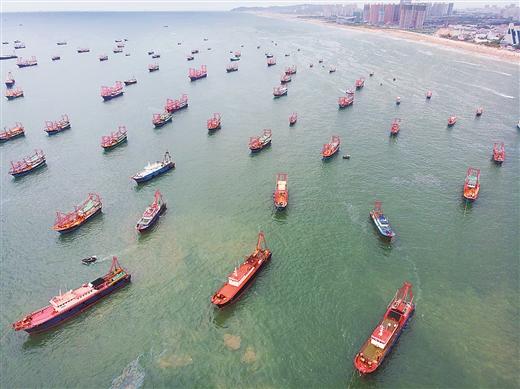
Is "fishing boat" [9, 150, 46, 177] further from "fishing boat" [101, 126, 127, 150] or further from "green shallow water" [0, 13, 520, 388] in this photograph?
"fishing boat" [101, 126, 127, 150]

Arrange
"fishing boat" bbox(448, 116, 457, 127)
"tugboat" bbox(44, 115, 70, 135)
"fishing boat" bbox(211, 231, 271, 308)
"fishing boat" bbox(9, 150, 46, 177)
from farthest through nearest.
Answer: "fishing boat" bbox(448, 116, 457, 127)
"tugboat" bbox(44, 115, 70, 135)
"fishing boat" bbox(9, 150, 46, 177)
"fishing boat" bbox(211, 231, 271, 308)

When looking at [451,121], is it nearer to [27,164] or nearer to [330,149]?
[330,149]

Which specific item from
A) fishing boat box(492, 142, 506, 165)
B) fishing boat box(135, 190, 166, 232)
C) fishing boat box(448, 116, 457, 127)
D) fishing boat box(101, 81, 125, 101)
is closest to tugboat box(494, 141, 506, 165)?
fishing boat box(492, 142, 506, 165)

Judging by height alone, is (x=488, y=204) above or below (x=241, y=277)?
below

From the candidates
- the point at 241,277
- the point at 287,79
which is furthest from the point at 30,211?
the point at 287,79

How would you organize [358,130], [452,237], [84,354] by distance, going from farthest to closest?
1. [358,130]
2. [452,237]
3. [84,354]

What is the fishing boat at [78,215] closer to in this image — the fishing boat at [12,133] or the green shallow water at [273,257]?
the green shallow water at [273,257]

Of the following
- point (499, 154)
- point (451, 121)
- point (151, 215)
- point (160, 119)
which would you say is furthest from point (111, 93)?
point (499, 154)

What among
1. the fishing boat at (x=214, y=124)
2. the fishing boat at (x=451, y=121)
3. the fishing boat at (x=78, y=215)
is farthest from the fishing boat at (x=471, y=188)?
the fishing boat at (x=78, y=215)

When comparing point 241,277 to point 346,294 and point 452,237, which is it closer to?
point 346,294
